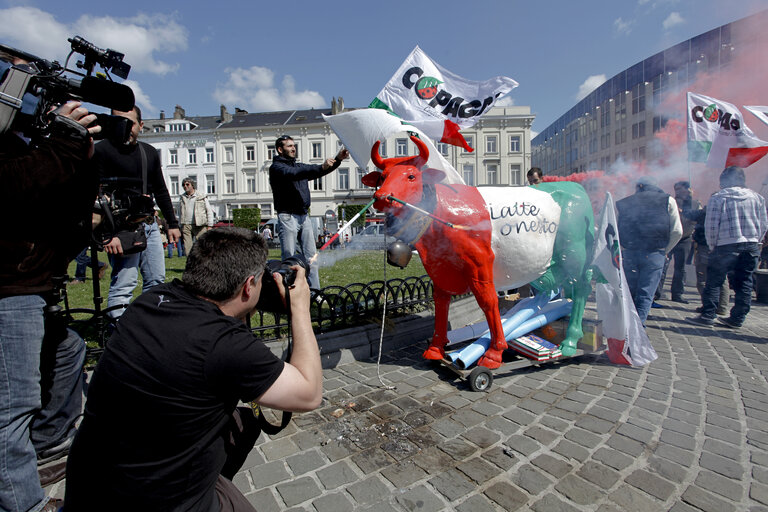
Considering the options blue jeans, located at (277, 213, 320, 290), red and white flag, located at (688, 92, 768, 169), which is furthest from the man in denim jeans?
red and white flag, located at (688, 92, 768, 169)

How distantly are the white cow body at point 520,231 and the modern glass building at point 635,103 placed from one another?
2.98m

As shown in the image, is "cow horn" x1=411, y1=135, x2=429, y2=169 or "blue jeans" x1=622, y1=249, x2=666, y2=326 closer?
"cow horn" x1=411, y1=135, x2=429, y2=169

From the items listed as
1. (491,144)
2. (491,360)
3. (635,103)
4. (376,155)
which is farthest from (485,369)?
(491,144)

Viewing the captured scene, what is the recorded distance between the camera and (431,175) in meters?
3.38

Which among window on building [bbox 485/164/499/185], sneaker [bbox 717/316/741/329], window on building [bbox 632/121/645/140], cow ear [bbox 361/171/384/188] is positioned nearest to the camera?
cow ear [bbox 361/171/384/188]

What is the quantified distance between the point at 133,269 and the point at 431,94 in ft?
11.7

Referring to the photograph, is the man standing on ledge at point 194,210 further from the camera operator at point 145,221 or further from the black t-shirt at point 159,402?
the black t-shirt at point 159,402

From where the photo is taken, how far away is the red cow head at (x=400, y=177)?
3.06 m

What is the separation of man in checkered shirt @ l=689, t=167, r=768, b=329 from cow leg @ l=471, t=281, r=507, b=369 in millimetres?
4497

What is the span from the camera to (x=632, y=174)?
5641 millimetres

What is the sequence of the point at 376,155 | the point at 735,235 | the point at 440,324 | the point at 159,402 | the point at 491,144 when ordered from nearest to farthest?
1. the point at 159,402
2. the point at 376,155
3. the point at 440,324
4. the point at 735,235
5. the point at 491,144

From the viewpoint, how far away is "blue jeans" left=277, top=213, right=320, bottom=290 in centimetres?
469

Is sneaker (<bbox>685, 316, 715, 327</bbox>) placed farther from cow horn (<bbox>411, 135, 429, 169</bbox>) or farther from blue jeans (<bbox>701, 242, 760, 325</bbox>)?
cow horn (<bbox>411, 135, 429, 169</bbox>)

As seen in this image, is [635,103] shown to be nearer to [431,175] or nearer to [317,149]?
[431,175]
